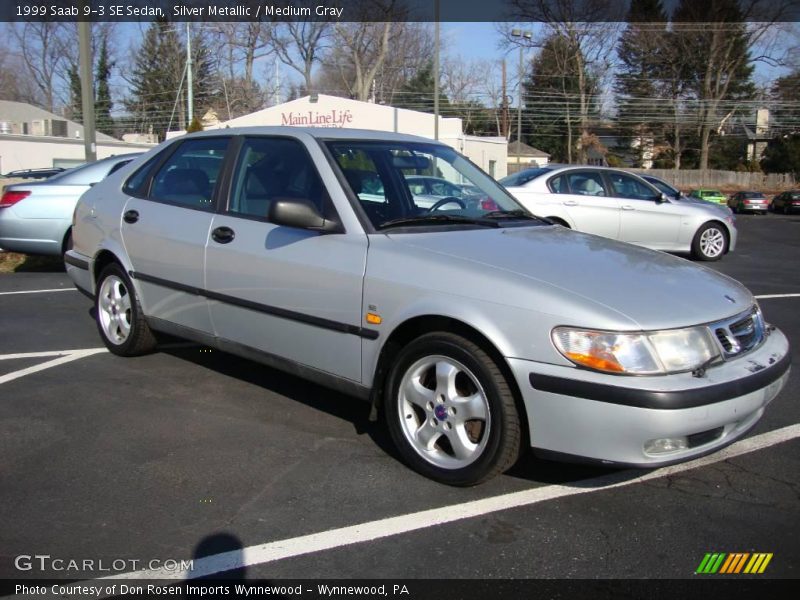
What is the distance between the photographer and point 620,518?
3.18 metres

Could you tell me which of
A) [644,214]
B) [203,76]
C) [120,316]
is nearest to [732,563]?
[120,316]

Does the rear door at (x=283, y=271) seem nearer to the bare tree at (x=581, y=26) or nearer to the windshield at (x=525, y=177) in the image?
the windshield at (x=525, y=177)

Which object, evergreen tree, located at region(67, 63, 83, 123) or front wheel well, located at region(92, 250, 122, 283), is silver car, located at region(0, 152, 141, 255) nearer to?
front wheel well, located at region(92, 250, 122, 283)

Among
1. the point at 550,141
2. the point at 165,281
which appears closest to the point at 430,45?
the point at 550,141

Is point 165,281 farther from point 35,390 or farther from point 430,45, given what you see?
point 430,45

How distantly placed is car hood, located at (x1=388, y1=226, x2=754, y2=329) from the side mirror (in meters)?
0.40

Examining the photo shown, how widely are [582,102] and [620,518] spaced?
59.6 meters

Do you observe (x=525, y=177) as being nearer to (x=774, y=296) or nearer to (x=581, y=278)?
(x=774, y=296)

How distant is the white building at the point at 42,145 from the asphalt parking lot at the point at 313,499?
34718 mm

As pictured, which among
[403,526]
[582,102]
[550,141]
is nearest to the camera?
[403,526]

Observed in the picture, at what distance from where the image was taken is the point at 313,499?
3326 mm

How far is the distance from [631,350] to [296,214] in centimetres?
177

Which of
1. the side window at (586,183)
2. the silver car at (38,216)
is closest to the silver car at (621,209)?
the side window at (586,183)

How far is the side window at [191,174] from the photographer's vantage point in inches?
184
